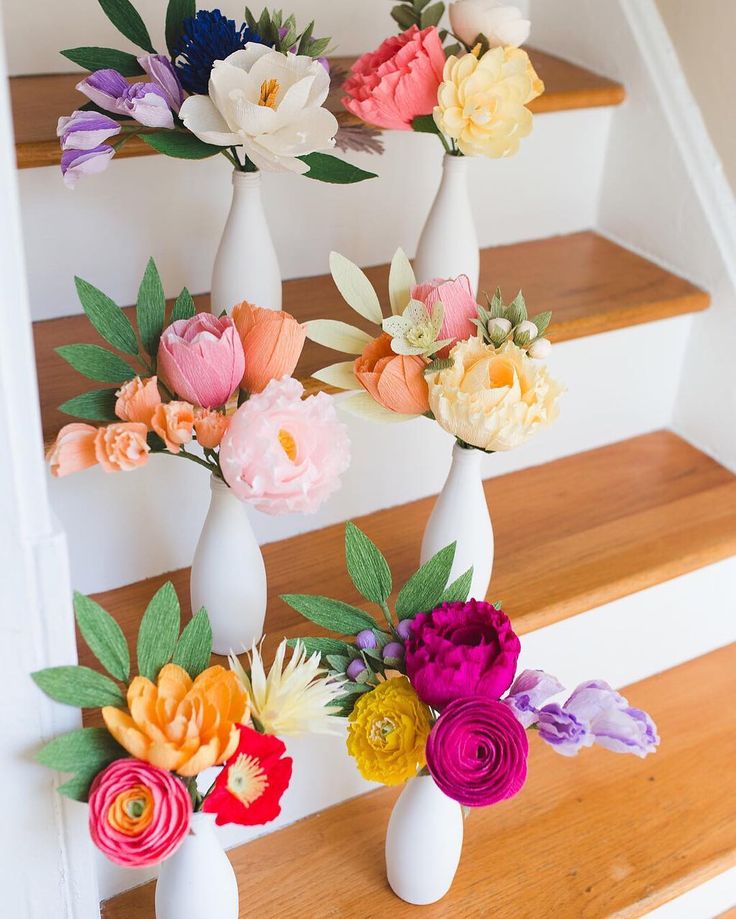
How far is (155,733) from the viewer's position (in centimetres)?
91

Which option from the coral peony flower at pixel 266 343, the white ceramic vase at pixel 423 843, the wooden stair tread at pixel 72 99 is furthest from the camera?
the wooden stair tread at pixel 72 99

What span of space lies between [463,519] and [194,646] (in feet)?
1.18

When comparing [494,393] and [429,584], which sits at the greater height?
[494,393]

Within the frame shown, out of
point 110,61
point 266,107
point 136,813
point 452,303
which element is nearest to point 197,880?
point 136,813

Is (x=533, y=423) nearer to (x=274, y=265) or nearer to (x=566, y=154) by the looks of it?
(x=274, y=265)

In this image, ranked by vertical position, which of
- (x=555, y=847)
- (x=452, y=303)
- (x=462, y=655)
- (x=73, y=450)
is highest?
(x=452, y=303)

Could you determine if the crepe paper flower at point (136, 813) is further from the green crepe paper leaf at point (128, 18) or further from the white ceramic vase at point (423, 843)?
the green crepe paper leaf at point (128, 18)

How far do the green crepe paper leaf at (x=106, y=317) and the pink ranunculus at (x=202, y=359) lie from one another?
55 mm

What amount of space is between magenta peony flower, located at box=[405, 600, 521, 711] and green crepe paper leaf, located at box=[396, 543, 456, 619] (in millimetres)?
39

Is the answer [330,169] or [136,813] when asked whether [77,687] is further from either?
[330,169]

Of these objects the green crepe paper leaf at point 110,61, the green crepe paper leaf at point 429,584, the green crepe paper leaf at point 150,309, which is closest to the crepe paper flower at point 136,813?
the green crepe paper leaf at point 429,584

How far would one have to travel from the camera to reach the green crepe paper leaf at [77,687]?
93cm

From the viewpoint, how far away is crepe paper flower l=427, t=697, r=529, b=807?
3.10 ft

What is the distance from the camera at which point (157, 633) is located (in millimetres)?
957
